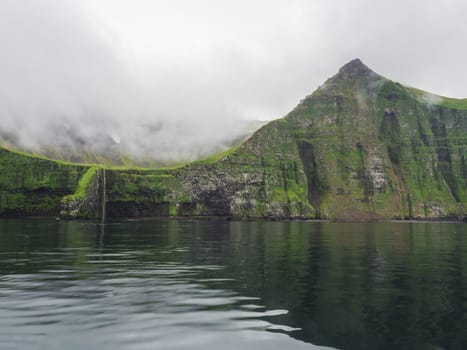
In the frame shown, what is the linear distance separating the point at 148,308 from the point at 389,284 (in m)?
19.7

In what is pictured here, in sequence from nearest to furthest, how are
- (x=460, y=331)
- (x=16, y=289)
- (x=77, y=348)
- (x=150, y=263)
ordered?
(x=77, y=348)
(x=460, y=331)
(x=16, y=289)
(x=150, y=263)

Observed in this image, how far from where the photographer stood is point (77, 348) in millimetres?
16000

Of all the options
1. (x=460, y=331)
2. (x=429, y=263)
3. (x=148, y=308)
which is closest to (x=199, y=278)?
(x=148, y=308)

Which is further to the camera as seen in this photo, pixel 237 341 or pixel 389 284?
pixel 389 284

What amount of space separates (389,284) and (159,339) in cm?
2131

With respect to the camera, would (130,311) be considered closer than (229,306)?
Yes

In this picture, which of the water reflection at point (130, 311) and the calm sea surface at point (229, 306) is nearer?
the water reflection at point (130, 311)

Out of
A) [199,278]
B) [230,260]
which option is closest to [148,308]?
[199,278]

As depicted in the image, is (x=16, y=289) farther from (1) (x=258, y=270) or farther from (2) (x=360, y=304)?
(2) (x=360, y=304)

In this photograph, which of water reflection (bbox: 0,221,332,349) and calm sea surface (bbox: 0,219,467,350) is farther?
calm sea surface (bbox: 0,219,467,350)

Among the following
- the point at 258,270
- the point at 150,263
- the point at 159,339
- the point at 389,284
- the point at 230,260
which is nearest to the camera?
the point at 159,339

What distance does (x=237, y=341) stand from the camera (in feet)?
56.6

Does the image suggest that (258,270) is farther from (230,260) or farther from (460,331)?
(460,331)

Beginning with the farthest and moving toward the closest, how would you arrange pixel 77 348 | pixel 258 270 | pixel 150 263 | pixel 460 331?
pixel 150 263
pixel 258 270
pixel 460 331
pixel 77 348
